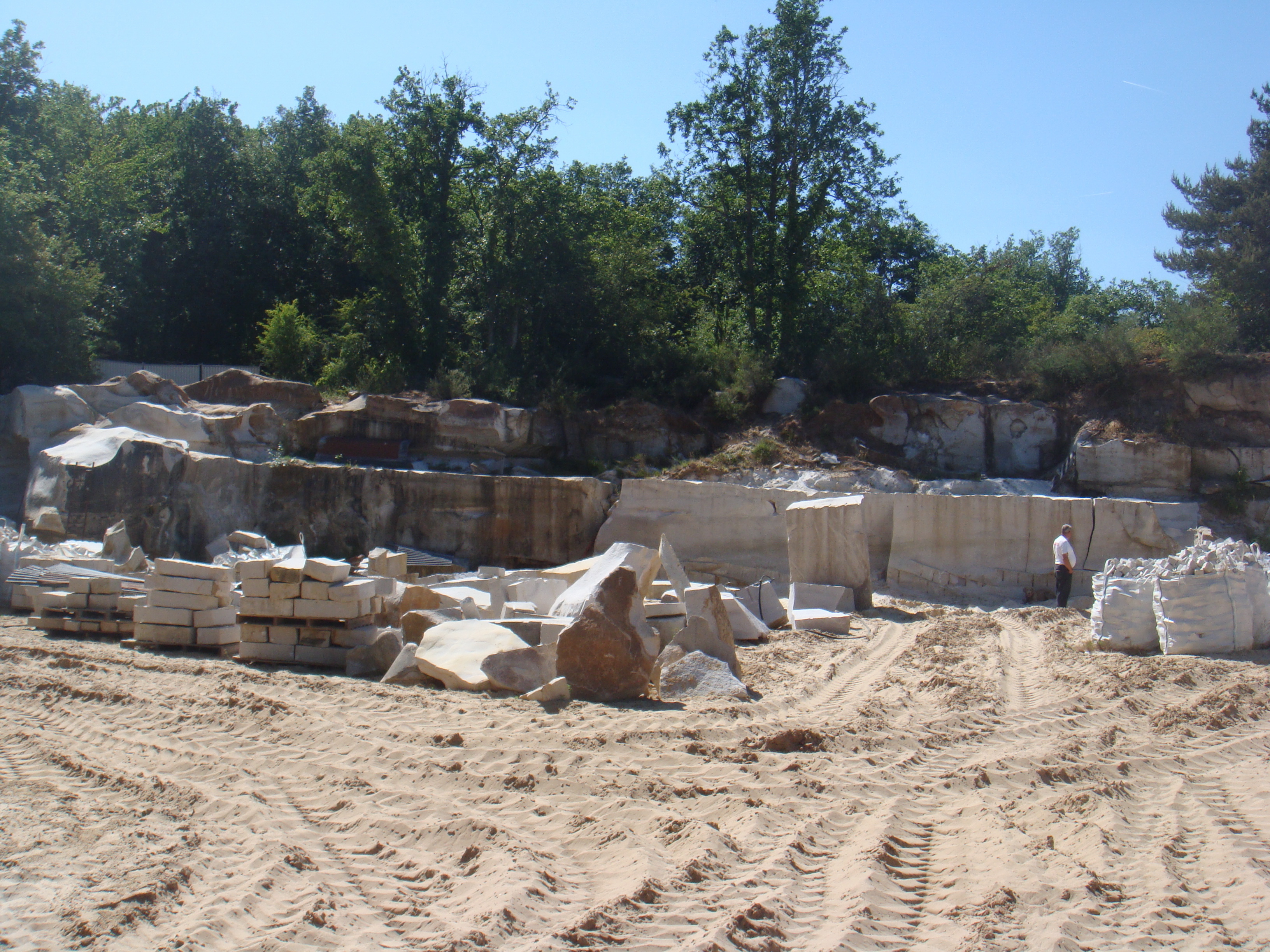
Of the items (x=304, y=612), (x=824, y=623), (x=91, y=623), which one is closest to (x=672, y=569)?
(x=824, y=623)

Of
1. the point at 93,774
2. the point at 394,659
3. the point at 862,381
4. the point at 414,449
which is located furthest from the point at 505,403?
the point at 93,774

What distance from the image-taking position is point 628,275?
22.8 metres

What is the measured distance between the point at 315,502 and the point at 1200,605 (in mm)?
12747

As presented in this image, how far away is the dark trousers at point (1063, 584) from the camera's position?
35.4ft

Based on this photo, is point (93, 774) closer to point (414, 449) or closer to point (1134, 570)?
point (1134, 570)

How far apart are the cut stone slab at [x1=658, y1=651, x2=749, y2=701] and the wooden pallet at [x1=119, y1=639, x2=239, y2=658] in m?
4.52

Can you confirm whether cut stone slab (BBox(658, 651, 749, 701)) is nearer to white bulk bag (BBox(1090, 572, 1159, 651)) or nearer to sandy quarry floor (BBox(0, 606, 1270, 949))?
sandy quarry floor (BBox(0, 606, 1270, 949))

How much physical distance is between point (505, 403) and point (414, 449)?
3044 mm

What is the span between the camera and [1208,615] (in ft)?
24.5

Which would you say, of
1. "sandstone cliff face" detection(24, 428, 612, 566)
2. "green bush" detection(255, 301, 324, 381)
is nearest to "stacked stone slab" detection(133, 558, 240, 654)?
"sandstone cliff face" detection(24, 428, 612, 566)

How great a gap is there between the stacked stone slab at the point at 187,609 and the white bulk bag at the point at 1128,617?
824 cm

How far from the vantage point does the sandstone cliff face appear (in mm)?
13438

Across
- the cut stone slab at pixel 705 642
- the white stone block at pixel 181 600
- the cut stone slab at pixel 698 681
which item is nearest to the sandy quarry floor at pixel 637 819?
the cut stone slab at pixel 698 681

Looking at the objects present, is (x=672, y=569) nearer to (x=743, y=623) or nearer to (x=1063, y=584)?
(x=743, y=623)
